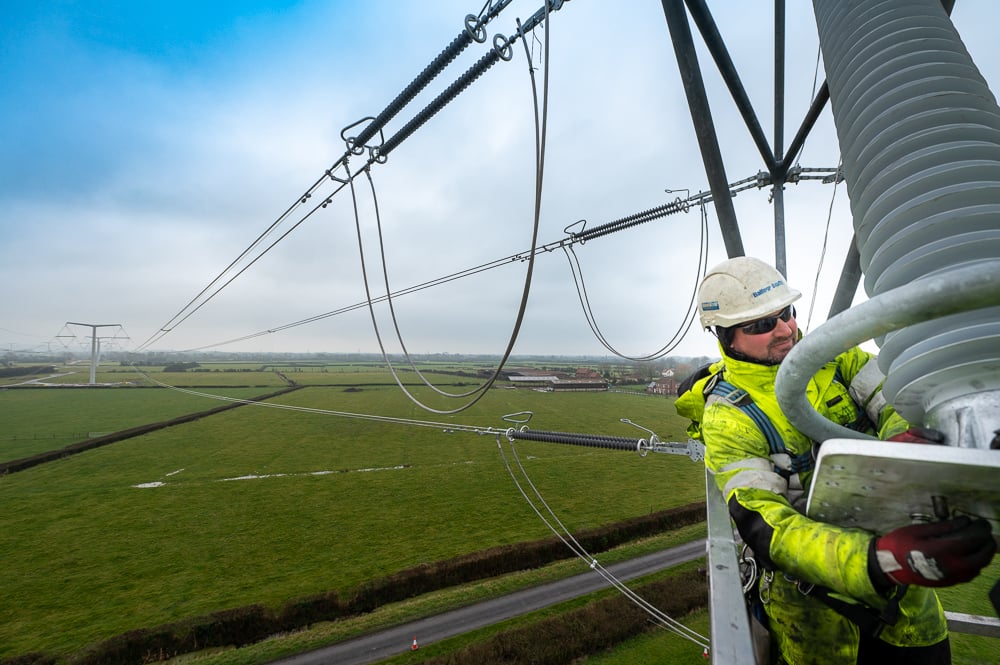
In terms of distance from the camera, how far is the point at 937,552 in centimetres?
123

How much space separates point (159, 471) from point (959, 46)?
57.0 meters

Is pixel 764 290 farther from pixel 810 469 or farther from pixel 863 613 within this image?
pixel 863 613

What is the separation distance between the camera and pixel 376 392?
88812mm

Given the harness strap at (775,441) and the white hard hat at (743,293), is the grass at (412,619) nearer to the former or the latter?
the harness strap at (775,441)

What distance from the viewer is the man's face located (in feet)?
8.48

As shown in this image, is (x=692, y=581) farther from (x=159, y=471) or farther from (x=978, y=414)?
(x=159, y=471)

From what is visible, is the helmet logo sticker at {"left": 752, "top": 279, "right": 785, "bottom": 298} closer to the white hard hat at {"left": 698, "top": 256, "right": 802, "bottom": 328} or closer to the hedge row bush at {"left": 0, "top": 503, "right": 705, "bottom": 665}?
the white hard hat at {"left": 698, "top": 256, "right": 802, "bottom": 328}

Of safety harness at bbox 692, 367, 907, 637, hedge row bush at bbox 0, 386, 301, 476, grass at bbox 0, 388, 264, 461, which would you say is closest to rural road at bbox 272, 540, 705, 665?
safety harness at bbox 692, 367, 907, 637

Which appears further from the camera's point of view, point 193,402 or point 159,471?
point 193,402

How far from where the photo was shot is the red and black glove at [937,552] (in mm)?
1198

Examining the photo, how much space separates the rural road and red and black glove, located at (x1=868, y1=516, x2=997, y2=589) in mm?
21075

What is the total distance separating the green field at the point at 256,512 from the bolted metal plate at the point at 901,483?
11.9 metres

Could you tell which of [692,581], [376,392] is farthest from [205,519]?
[376,392]

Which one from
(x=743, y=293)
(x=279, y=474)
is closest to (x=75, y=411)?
(x=279, y=474)
